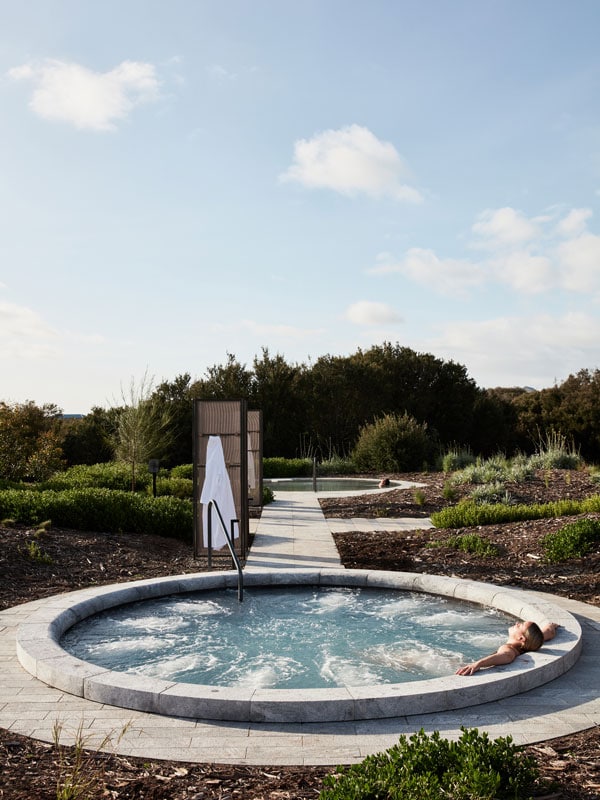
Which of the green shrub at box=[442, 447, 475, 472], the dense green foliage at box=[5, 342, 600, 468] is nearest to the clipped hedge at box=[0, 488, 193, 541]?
the green shrub at box=[442, 447, 475, 472]

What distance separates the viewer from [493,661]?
4.40 m

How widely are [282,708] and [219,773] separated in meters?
0.66

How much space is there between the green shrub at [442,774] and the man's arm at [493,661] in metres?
1.21

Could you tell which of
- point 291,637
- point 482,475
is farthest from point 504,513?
point 291,637

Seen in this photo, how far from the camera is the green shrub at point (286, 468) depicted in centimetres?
2161

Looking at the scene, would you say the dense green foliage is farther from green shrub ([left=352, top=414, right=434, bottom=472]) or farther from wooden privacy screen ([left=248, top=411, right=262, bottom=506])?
wooden privacy screen ([left=248, top=411, right=262, bottom=506])

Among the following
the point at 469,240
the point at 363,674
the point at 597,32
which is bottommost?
the point at 363,674

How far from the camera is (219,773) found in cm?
313

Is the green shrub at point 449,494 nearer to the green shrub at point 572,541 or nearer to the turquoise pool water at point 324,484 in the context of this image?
the turquoise pool water at point 324,484

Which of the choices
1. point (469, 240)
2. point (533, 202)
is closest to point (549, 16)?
point (533, 202)

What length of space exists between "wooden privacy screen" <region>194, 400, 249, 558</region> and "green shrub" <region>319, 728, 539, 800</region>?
219 inches

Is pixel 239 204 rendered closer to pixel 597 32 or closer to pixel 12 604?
pixel 597 32

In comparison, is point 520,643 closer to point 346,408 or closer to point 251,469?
→ point 251,469

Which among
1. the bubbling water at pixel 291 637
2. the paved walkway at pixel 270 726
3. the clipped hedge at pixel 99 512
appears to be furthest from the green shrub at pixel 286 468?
the paved walkway at pixel 270 726
